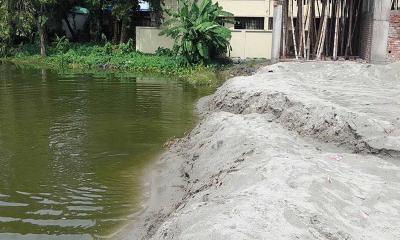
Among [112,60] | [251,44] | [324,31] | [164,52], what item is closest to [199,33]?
[251,44]

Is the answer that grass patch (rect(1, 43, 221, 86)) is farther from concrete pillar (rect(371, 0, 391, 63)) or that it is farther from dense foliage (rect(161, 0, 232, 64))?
concrete pillar (rect(371, 0, 391, 63))

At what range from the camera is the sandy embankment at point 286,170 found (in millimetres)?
4797

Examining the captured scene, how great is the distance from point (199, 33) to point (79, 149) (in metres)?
15.3

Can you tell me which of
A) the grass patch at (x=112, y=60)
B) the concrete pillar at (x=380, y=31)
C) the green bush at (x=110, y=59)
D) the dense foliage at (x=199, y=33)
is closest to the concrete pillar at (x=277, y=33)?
the grass patch at (x=112, y=60)

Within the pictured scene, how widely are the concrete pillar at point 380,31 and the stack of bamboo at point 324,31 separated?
5.75ft

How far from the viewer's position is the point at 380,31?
17953 mm

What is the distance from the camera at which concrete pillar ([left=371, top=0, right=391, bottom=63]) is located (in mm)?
17812

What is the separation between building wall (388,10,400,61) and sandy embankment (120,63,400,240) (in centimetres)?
494

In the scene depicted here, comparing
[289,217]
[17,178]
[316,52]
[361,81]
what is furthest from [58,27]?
[289,217]

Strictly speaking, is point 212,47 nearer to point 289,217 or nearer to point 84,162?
point 84,162

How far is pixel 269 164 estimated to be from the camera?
21.4 ft

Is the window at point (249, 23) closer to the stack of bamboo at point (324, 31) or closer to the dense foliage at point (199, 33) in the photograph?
the dense foliage at point (199, 33)

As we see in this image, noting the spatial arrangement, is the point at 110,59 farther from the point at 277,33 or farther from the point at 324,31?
the point at 324,31

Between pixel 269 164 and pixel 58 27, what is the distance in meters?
31.3
